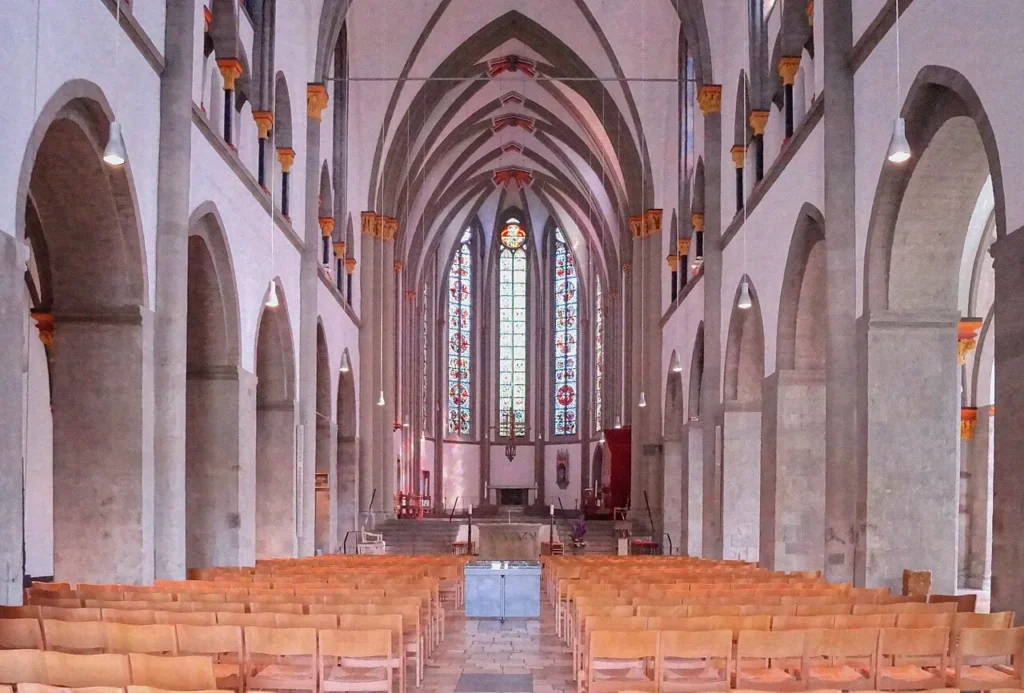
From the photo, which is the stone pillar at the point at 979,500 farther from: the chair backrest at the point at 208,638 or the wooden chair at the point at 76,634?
the wooden chair at the point at 76,634

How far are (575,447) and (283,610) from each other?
134ft

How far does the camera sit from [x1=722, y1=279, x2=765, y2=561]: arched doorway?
68.2 feet

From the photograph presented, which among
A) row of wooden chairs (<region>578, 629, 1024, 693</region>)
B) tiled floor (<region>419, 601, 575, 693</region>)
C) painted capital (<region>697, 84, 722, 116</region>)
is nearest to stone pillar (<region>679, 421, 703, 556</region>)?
painted capital (<region>697, 84, 722, 116</region>)

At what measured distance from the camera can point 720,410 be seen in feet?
70.7

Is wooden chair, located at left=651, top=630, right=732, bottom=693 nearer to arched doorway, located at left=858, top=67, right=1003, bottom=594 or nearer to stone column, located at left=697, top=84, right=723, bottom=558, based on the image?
arched doorway, located at left=858, top=67, right=1003, bottom=594

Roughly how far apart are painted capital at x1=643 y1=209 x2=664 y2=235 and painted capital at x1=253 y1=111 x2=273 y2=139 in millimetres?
13774

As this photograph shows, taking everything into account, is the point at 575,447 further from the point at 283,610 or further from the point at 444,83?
the point at 283,610

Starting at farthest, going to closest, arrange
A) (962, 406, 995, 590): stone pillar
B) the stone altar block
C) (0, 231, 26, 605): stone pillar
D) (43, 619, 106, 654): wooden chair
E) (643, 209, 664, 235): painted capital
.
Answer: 1. (643, 209, 664, 235): painted capital
2. the stone altar block
3. (962, 406, 995, 590): stone pillar
4. (0, 231, 26, 605): stone pillar
5. (43, 619, 106, 654): wooden chair

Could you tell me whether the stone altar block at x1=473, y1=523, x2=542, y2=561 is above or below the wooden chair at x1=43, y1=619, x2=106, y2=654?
below

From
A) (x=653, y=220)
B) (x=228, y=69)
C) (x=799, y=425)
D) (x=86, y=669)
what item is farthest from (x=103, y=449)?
(x=653, y=220)

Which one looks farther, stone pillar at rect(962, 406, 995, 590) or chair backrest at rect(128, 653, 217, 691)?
stone pillar at rect(962, 406, 995, 590)

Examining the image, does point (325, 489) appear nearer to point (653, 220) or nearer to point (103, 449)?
point (653, 220)

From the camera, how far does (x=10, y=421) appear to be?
9.27 metres

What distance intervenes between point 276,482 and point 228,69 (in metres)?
7.96
